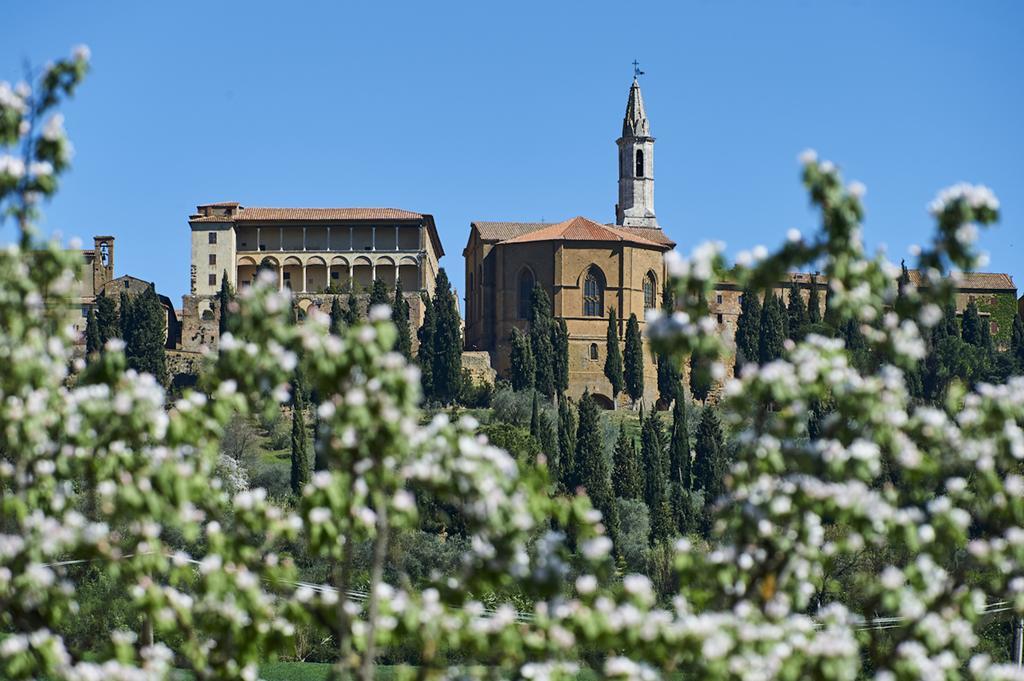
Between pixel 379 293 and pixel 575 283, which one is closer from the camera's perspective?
pixel 379 293

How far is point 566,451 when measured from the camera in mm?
47594

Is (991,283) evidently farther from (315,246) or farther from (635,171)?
(315,246)

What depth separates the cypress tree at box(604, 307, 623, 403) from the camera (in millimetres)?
59781

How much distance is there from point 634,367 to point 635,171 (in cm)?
1714

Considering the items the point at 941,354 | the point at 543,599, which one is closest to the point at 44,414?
the point at 543,599

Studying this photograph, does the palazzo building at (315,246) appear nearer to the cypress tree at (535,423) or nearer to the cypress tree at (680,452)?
the cypress tree at (535,423)

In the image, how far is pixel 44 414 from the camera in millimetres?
7156

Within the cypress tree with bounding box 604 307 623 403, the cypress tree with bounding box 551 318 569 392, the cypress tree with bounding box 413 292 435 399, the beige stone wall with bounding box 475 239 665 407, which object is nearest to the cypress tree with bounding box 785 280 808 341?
the beige stone wall with bounding box 475 239 665 407

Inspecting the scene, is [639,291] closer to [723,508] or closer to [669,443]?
[669,443]

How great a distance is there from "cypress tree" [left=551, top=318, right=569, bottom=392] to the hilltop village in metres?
0.47

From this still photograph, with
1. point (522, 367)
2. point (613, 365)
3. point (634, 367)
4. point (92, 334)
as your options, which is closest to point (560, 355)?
point (522, 367)

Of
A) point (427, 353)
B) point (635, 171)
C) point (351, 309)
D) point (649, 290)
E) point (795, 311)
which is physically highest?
point (635, 171)

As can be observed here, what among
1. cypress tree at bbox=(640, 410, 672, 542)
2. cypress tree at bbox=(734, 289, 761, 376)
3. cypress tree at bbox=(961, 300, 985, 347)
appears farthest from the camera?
cypress tree at bbox=(961, 300, 985, 347)

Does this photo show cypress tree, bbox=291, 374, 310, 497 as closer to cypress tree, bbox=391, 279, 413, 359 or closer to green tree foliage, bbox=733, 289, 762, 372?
cypress tree, bbox=391, 279, 413, 359
